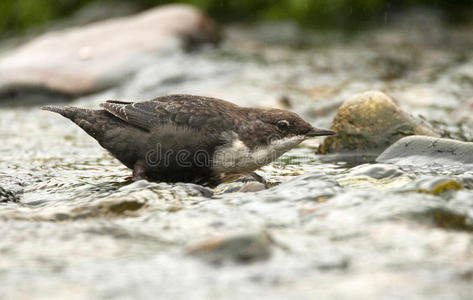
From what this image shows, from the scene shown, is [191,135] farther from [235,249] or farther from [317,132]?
[235,249]

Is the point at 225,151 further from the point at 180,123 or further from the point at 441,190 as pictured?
the point at 441,190

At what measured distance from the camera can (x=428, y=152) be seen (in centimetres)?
577

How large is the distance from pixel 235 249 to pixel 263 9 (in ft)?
35.9

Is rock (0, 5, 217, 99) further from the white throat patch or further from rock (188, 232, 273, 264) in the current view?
rock (188, 232, 273, 264)

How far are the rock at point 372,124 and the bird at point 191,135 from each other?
3.22 feet

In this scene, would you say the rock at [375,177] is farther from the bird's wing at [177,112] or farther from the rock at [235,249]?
the rock at [235,249]

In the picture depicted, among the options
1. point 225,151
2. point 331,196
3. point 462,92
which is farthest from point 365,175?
point 462,92

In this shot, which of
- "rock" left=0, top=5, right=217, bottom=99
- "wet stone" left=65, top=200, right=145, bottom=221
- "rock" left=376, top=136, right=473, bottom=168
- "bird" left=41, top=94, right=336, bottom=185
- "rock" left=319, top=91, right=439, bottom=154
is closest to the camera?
"wet stone" left=65, top=200, right=145, bottom=221

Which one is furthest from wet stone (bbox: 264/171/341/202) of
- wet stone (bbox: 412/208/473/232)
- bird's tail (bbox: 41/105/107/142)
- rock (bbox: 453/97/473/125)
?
rock (bbox: 453/97/473/125)

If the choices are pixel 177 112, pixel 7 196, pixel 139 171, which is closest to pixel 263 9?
pixel 177 112

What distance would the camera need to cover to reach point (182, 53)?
35.2ft

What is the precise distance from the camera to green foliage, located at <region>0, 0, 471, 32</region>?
12984 millimetres

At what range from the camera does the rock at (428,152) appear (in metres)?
5.59

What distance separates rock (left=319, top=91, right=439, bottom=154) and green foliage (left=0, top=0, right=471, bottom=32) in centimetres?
675
